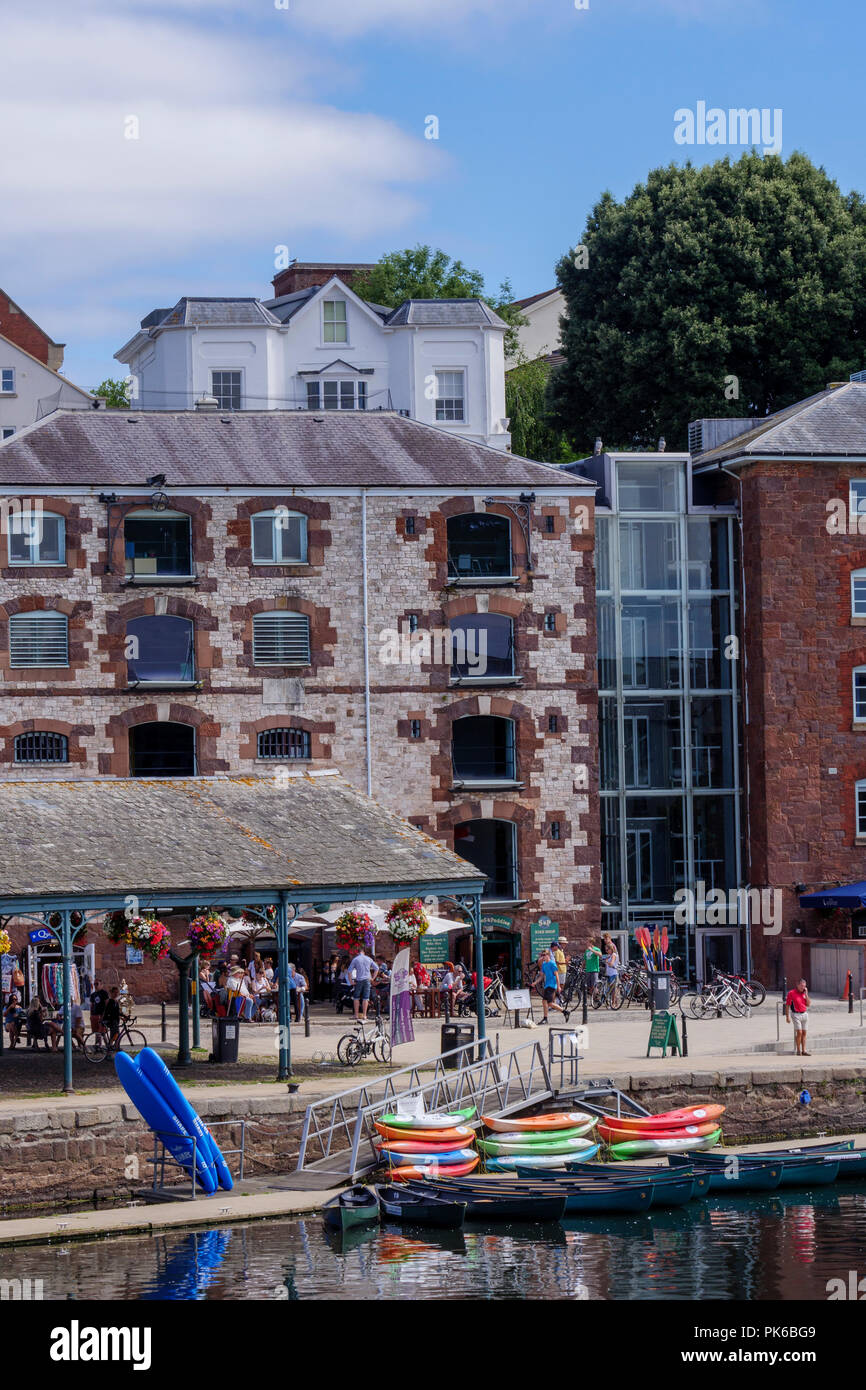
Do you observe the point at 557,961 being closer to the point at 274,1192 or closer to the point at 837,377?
the point at 274,1192

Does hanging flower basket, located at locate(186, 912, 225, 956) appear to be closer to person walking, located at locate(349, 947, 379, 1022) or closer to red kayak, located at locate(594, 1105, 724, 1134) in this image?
red kayak, located at locate(594, 1105, 724, 1134)

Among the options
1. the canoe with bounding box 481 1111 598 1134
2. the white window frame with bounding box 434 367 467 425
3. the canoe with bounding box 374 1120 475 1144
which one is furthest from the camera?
the white window frame with bounding box 434 367 467 425

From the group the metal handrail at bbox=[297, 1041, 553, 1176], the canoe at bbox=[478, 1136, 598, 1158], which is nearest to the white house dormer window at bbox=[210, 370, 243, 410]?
the metal handrail at bbox=[297, 1041, 553, 1176]

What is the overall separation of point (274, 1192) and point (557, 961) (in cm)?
1842

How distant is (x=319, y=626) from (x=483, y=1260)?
82.4 feet

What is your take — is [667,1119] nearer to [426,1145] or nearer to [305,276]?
[426,1145]

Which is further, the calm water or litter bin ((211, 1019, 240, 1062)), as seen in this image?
litter bin ((211, 1019, 240, 1062))

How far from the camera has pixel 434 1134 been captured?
32.2m

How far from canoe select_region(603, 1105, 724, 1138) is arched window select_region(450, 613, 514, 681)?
18.9 m

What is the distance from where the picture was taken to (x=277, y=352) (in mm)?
72312

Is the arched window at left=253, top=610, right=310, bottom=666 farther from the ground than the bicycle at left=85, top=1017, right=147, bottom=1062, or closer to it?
farther from the ground

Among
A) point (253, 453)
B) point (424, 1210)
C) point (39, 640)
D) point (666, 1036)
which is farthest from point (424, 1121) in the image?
point (253, 453)

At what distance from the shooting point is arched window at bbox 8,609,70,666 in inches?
1954
